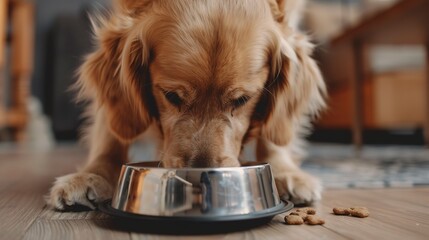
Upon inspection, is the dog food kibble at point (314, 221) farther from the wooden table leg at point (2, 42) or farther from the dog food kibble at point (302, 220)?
the wooden table leg at point (2, 42)

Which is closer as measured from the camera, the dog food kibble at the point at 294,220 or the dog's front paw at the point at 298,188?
the dog food kibble at the point at 294,220

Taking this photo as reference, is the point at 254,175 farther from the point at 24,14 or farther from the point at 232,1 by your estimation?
the point at 24,14

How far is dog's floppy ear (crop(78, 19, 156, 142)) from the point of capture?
1.68m

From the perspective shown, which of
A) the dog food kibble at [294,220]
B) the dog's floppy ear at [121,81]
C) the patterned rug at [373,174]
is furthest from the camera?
the patterned rug at [373,174]

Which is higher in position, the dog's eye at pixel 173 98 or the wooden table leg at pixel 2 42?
the wooden table leg at pixel 2 42

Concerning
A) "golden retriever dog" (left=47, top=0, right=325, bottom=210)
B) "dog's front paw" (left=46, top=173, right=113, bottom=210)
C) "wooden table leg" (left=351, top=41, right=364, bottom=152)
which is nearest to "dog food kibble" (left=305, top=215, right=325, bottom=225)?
"golden retriever dog" (left=47, top=0, right=325, bottom=210)

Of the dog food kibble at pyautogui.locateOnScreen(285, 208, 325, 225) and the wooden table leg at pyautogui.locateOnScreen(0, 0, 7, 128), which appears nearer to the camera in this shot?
the dog food kibble at pyautogui.locateOnScreen(285, 208, 325, 225)

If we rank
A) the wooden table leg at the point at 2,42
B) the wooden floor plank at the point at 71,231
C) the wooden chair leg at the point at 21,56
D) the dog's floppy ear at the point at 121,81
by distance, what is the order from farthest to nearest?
the wooden chair leg at the point at 21,56 < the wooden table leg at the point at 2,42 < the dog's floppy ear at the point at 121,81 < the wooden floor plank at the point at 71,231

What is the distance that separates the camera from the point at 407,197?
1.64m

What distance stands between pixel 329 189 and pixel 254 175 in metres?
0.76

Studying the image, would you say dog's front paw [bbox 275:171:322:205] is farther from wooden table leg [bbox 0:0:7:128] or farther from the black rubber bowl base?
wooden table leg [bbox 0:0:7:128]

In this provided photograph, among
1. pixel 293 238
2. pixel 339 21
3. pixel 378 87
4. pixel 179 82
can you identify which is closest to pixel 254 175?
pixel 293 238

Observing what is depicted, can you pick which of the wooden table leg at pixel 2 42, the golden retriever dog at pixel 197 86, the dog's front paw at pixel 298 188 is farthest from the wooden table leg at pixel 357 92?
the wooden table leg at pixel 2 42

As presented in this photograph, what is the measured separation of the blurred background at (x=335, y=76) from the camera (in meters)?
3.49
